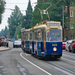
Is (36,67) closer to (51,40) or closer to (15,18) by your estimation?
(51,40)

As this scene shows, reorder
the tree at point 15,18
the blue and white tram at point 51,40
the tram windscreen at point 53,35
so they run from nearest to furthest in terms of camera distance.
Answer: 1. the blue and white tram at point 51,40
2. the tram windscreen at point 53,35
3. the tree at point 15,18

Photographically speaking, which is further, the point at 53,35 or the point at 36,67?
the point at 53,35

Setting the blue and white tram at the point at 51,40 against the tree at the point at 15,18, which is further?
the tree at the point at 15,18

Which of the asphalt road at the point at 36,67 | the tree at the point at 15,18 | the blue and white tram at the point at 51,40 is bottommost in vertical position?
the asphalt road at the point at 36,67

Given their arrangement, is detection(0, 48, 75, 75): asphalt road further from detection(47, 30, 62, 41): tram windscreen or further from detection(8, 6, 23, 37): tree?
detection(8, 6, 23, 37): tree

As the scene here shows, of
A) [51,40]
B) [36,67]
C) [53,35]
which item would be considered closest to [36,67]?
[36,67]

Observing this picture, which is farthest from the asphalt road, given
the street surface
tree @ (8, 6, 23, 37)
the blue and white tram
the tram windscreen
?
tree @ (8, 6, 23, 37)

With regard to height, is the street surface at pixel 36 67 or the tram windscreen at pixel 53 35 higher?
the tram windscreen at pixel 53 35

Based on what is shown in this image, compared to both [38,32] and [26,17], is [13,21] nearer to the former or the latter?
[26,17]

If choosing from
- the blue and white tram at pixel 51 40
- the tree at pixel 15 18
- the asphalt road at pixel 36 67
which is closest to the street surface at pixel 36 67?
the asphalt road at pixel 36 67

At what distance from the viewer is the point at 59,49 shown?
65.3 ft

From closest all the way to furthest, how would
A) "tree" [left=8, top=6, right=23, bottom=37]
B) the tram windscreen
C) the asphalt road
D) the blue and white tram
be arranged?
the asphalt road < the blue and white tram < the tram windscreen < "tree" [left=8, top=6, right=23, bottom=37]

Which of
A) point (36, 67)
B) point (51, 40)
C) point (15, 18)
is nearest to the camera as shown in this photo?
point (36, 67)

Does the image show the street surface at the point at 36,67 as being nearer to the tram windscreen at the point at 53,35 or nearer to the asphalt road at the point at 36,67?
the asphalt road at the point at 36,67
